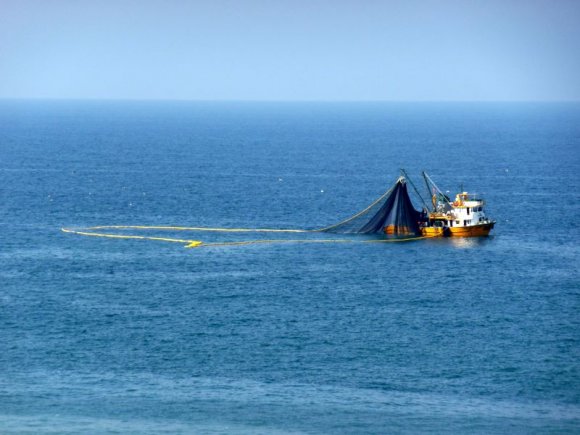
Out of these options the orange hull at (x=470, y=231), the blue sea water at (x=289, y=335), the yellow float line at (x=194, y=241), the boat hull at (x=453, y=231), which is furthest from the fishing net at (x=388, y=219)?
the blue sea water at (x=289, y=335)

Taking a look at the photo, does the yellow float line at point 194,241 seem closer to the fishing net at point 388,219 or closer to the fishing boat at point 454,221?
the fishing boat at point 454,221

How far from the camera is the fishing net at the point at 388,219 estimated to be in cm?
17375

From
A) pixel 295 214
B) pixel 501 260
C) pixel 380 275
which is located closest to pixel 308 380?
pixel 380 275

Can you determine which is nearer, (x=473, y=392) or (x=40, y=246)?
(x=473, y=392)

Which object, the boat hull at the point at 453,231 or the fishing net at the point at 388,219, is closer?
the fishing net at the point at 388,219

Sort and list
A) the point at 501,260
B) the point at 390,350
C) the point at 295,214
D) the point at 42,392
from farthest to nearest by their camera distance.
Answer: the point at 295,214
the point at 501,260
the point at 390,350
the point at 42,392

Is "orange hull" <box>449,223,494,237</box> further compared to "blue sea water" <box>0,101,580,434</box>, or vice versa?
"orange hull" <box>449,223,494,237</box>

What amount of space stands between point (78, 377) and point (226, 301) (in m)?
32.4

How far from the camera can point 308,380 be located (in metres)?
105

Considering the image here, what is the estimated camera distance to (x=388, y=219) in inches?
6929

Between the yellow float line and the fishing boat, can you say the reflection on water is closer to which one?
the fishing boat

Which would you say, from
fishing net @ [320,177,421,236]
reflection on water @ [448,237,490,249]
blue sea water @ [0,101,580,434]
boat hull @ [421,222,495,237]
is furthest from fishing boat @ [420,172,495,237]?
blue sea water @ [0,101,580,434]

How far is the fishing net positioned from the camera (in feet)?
570

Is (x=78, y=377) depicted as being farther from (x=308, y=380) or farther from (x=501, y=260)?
(x=501, y=260)
